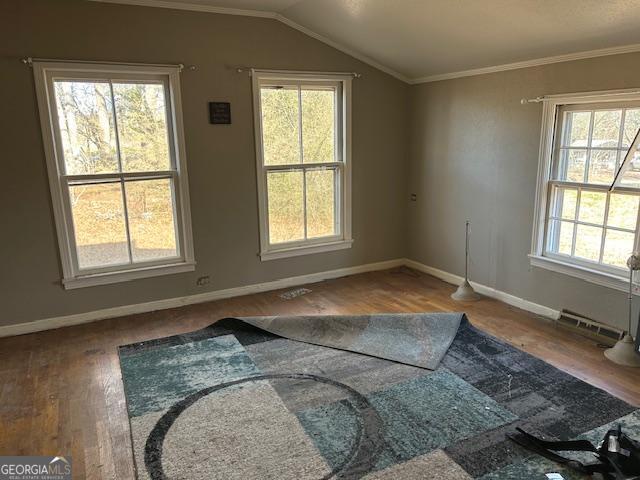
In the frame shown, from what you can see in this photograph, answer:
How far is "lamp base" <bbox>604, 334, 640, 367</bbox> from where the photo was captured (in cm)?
299

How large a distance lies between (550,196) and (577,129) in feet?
1.76

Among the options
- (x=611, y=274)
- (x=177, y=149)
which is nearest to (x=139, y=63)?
(x=177, y=149)

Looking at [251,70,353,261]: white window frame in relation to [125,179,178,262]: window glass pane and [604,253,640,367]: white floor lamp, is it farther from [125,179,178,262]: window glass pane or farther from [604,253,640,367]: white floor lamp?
[604,253,640,367]: white floor lamp

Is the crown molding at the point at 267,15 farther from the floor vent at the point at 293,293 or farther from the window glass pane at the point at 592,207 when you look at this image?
the floor vent at the point at 293,293

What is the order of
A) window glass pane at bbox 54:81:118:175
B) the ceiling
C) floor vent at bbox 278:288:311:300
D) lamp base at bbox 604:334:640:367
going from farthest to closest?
floor vent at bbox 278:288:311:300 → window glass pane at bbox 54:81:118:175 → lamp base at bbox 604:334:640:367 → the ceiling

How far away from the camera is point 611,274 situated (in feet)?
10.9

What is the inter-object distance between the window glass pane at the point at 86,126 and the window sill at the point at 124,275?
2.77 ft

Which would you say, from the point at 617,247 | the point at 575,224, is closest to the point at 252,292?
the point at 575,224

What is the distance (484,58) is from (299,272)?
257 cm

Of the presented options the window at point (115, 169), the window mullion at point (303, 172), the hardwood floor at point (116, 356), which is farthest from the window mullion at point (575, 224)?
the window at point (115, 169)

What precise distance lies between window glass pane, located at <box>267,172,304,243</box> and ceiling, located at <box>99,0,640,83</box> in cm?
136

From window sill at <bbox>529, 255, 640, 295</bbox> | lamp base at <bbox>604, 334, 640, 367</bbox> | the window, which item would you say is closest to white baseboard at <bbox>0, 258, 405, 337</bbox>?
the window

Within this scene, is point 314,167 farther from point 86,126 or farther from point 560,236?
point 560,236

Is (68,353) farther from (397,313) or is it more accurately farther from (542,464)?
(542,464)
